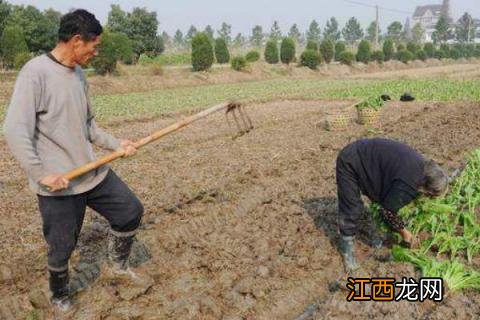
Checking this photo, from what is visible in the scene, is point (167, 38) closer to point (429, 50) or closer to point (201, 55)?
point (429, 50)

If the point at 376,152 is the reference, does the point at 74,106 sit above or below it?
above

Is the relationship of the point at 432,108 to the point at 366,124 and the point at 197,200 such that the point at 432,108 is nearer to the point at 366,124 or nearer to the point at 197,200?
the point at 366,124

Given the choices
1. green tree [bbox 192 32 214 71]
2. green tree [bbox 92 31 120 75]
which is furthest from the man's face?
green tree [bbox 192 32 214 71]

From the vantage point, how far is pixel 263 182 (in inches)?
279

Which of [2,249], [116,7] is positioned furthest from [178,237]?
[116,7]

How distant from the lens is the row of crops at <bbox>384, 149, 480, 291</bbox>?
4.13 meters

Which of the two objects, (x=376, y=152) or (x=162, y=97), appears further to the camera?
(x=162, y=97)

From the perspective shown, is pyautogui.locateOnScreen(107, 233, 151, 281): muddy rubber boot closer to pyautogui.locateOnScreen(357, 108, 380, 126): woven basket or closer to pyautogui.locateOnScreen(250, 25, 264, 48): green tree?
pyautogui.locateOnScreen(357, 108, 380, 126): woven basket

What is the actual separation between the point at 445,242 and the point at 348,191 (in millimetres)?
1055

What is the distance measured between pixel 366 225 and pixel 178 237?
76.7 inches

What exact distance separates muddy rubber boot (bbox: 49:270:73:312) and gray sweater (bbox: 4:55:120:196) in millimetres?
637

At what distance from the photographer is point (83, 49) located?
3293 millimetres

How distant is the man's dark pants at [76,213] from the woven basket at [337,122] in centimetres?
801

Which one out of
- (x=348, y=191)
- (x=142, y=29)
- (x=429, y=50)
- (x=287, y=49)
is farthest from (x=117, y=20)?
(x=429, y=50)
